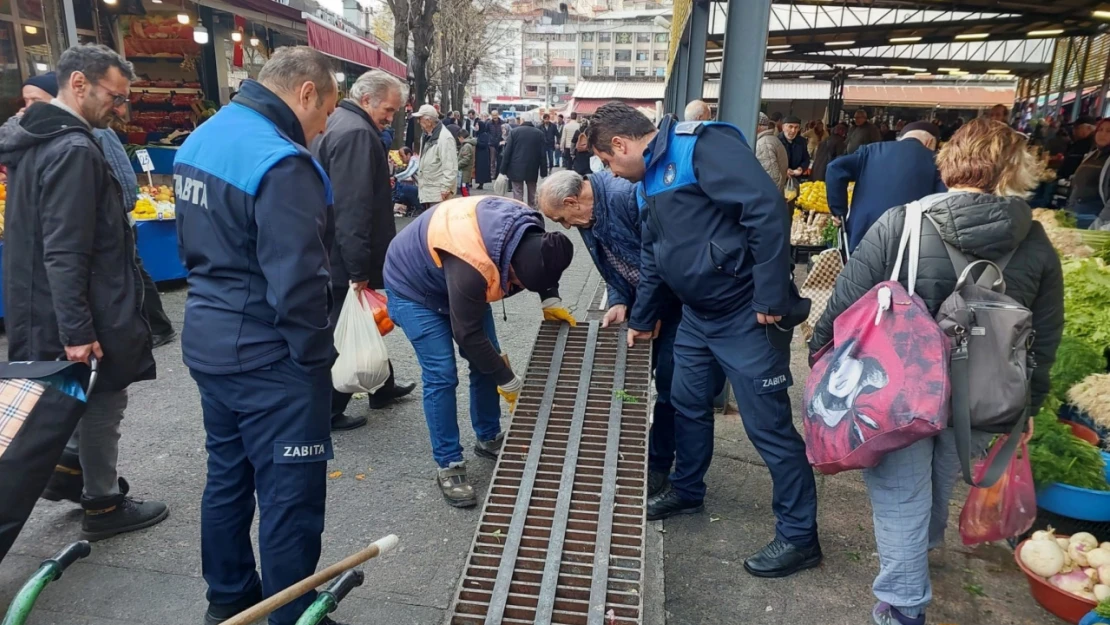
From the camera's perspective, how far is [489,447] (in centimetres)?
390

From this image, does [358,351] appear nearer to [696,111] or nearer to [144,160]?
[696,111]

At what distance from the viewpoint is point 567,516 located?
8.75 ft

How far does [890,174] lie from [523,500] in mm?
2970

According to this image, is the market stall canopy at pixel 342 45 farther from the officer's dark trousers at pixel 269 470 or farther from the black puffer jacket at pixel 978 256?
the black puffer jacket at pixel 978 256

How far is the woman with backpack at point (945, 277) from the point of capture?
2.18m

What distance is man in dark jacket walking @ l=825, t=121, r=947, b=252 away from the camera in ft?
13.6

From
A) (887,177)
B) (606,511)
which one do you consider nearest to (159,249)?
(606,511)

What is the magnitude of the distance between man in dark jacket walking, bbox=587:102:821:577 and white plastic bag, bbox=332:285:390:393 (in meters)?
1.55

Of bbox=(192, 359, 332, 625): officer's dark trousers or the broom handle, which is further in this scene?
bbox=(192, 359, 332, 625): officer's dark trousers

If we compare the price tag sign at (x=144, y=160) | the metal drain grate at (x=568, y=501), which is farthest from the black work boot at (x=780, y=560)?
the price tag sign at (x=144, y=160)

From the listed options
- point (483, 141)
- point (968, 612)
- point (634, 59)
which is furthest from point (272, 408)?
point (634, 59)

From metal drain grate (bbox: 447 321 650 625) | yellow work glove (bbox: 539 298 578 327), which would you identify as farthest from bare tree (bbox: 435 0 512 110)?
metal drain grate (bbox: 447 321 650 625)

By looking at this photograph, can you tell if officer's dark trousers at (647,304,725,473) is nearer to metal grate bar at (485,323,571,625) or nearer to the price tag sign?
metal grate bar at (485,323,571,625)

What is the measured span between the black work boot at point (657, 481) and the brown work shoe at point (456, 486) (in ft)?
2.83
